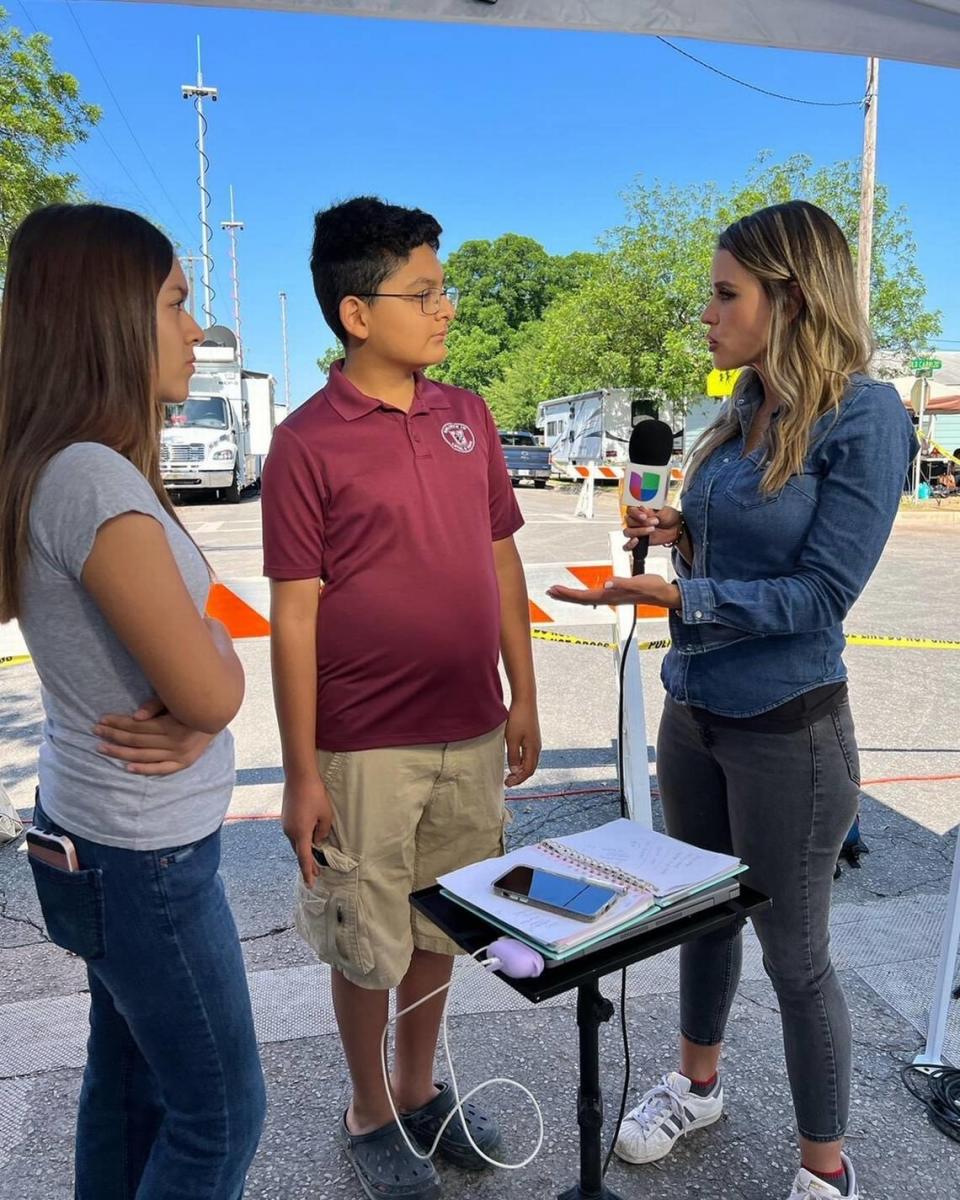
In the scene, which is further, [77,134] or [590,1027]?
[77,134]

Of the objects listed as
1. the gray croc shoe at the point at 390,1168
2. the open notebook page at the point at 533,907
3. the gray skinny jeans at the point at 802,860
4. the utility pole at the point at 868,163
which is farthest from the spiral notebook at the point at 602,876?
the utility pole at the point at 868,163

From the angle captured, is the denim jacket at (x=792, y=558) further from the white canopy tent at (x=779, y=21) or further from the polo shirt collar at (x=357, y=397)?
the white canopy tent at (x=779, y=21)

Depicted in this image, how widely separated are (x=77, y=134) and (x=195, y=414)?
21.6ft

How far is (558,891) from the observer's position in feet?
4.73

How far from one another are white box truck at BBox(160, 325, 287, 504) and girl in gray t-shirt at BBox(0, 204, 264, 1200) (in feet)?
64.0

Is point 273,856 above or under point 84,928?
under

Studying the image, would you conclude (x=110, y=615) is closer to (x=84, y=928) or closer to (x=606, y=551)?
(x=84, y=928)

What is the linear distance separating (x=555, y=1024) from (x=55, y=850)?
182cm

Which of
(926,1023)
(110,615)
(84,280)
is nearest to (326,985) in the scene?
(926,1023)

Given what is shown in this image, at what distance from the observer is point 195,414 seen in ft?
70.0

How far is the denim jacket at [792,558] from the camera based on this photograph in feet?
5.95

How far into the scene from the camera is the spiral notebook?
136 cm

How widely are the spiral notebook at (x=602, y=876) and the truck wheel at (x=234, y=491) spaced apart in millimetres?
21620

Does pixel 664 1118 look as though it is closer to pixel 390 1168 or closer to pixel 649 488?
pixel 390 1168
